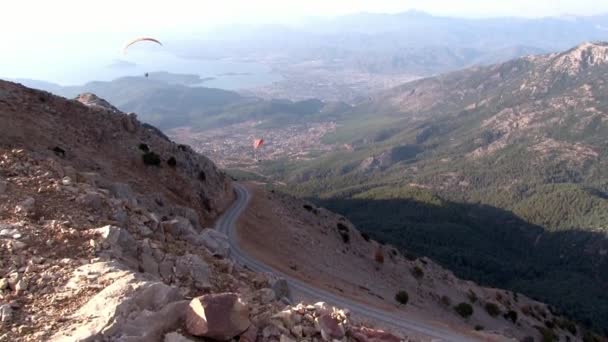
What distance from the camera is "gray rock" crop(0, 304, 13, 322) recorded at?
13.1 meters

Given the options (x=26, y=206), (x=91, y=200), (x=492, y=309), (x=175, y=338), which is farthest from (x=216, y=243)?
(x=492, y=309)

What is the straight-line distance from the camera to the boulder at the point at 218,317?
13227mm

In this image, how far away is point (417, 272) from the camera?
70.3 m

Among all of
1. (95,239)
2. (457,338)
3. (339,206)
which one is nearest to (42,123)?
(95,239)

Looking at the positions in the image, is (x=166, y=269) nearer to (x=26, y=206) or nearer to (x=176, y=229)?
(x=176, y=229)

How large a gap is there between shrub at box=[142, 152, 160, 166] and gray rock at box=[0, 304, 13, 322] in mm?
41881

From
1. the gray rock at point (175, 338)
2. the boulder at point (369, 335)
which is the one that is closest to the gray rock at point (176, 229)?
the gray rock at point (175, 338)

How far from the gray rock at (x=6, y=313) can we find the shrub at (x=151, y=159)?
41881mm

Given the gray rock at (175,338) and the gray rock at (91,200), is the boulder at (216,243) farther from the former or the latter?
the gray rock at (175,338)

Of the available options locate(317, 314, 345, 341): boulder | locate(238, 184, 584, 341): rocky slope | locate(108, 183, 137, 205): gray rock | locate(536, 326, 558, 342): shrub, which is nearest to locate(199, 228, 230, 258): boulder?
locate(108, 183, 137, 205): gray rock

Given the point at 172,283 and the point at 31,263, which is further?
the point at 172,283

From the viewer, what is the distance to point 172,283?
18.7m

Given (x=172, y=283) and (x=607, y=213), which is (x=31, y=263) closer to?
(x=172, y=283)

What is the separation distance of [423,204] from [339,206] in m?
33.6
